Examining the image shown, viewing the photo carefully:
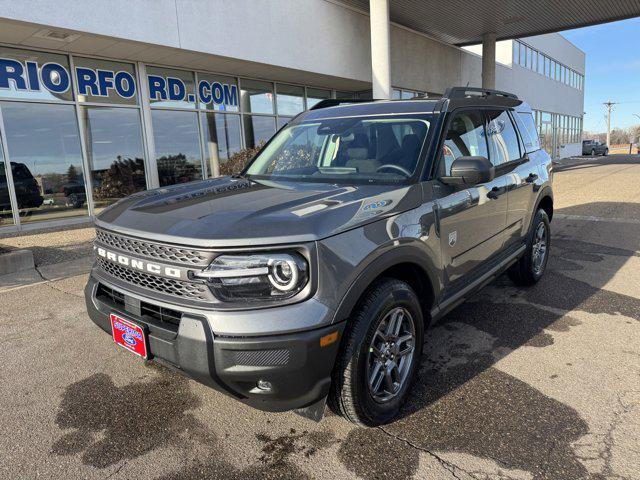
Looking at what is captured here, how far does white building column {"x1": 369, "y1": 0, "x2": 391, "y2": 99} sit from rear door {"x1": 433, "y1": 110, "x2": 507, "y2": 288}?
10.2 meters

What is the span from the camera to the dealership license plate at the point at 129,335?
2.36 meters

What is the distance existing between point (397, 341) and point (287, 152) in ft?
6.11

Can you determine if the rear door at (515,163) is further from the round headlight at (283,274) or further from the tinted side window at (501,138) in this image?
the round headlight at (283,274)

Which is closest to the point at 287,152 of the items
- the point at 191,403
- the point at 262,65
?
the point at 191,403

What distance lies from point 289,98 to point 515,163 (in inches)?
451

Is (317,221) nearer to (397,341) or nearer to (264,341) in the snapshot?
(264,341)

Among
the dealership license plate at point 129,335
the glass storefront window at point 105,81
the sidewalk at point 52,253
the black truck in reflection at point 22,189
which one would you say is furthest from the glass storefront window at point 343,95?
the dealership license plate at point 129,335

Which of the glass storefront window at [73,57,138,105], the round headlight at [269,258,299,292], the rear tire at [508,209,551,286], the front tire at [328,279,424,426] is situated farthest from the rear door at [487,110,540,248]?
the glass storefront window at [73,57,138,105]

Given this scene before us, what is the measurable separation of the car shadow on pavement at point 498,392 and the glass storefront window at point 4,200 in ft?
29.7

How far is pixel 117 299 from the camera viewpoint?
8.75 ft

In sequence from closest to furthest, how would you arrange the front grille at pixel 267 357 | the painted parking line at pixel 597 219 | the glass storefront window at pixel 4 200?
the front grille at pixel 267 357, the painted parking line at pixel 597 219, the glass storefront window at pixel 4 200

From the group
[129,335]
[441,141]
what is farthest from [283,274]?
[441,141]

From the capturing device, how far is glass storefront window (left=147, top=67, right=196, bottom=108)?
36.5 feet

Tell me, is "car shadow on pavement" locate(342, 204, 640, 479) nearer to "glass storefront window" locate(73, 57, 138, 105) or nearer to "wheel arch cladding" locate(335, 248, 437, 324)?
"wheel arch cladding" locate(335, 248, 437, 324)
